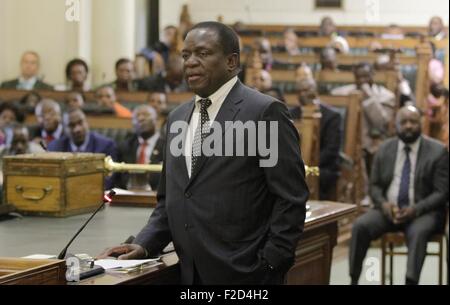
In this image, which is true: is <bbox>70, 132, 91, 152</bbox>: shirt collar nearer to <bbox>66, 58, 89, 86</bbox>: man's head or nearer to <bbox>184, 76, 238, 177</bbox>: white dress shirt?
<bbox>184, 76, 238, 177</bbox>: white dress shirt

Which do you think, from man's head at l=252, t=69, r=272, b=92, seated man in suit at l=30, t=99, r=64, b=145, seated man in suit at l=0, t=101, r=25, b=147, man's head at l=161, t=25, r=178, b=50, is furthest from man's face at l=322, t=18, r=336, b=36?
seated man in suit at l=30, t=99, r=64, b=145

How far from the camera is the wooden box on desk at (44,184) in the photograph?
426 centimetres

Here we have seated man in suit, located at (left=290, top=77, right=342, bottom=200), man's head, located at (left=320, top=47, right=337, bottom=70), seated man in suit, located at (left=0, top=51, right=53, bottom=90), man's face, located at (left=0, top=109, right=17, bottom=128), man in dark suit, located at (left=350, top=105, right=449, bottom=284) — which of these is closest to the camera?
man in dark suit, located at (left=350, top=105, right=449, bottom=284)

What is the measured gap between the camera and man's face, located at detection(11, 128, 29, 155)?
6.80m

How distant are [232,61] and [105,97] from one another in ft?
19.4

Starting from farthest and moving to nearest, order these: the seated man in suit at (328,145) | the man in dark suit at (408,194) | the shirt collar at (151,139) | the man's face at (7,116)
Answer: the man's face at (7,116) < the seated man in suit at (328,145) < the shirt collar at (151,139) < the man in dark suit at (408,194)

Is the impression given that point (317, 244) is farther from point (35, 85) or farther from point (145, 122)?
point (35, 85)

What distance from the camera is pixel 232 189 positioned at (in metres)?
3.02

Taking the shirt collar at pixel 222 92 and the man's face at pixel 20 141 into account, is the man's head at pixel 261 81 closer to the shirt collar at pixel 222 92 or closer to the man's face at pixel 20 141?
the man's face at pixel 20 141

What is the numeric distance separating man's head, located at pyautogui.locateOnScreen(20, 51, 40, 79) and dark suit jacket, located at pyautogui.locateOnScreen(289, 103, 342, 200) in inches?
122

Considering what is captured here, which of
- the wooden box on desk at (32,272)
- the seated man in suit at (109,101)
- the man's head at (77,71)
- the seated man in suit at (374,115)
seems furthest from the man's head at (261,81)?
the wooden box on desk at (32,272)

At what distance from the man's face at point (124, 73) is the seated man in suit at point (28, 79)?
73cm

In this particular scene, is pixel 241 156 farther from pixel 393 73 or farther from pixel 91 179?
pixel 393 73
